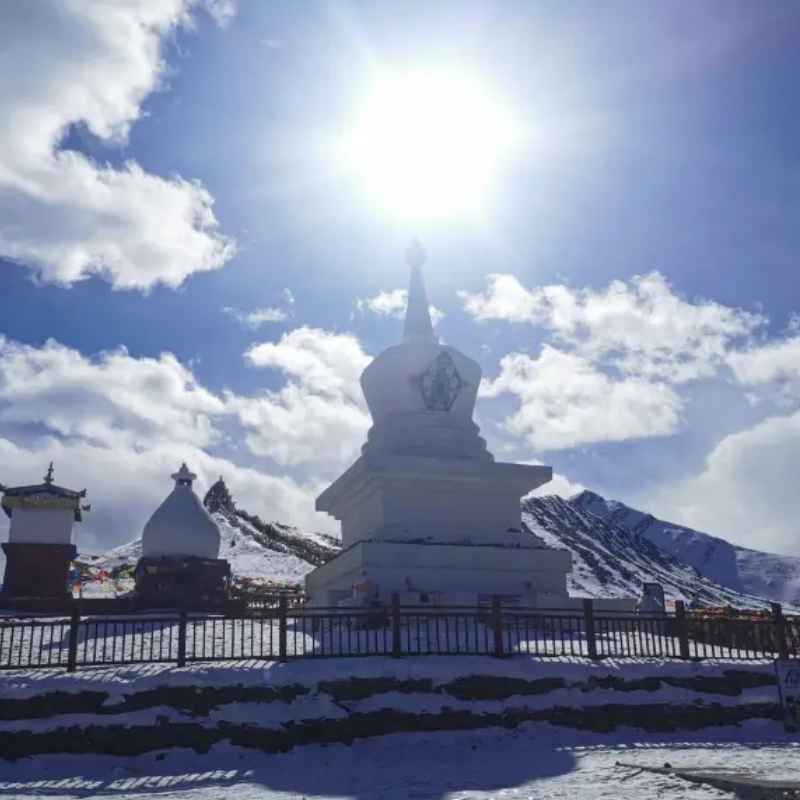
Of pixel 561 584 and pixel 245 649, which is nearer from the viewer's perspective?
pixel 245 649

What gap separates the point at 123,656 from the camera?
1423 centimetres

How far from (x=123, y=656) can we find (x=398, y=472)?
10213 mm

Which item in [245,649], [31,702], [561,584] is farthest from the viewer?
[561,584]

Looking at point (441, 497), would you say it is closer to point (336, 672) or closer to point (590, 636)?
point (590, 636)

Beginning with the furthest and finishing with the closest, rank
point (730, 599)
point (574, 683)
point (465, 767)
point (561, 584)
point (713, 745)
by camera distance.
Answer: point (730, 599) → point (561, 584) → point (574, 683) → point (713, 745) → point (465, 767)

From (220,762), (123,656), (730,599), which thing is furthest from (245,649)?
(730,599)

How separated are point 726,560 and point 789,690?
10559cm

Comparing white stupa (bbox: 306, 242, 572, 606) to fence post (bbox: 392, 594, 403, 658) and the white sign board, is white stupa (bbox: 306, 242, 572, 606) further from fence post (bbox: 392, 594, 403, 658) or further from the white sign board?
the white sign board

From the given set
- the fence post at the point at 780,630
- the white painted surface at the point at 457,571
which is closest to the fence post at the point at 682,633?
the fence post at the point at 780,630

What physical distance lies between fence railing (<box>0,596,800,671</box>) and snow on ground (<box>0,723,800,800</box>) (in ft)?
5.93

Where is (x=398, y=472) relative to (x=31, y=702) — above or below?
above

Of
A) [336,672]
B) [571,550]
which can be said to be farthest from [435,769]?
[571,550]

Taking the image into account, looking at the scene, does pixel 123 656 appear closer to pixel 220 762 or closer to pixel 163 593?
pixel 220 762

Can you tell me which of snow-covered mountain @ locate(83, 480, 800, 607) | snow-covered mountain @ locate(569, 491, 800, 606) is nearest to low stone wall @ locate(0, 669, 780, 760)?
snow-covered mountain @ locate(83, 480, 800, 607)
